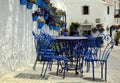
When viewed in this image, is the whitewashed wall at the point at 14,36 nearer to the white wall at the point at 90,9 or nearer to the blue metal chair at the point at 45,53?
the blue metal chair at the point at 45,53

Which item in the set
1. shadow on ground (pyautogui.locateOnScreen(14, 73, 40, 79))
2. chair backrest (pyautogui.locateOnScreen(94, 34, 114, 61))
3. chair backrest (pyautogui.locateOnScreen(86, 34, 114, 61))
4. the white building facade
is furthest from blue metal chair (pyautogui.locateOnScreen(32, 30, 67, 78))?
the white building facade

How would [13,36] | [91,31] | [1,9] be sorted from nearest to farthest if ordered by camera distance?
1. [1,9]
2. [13,36]
3. [91,31]

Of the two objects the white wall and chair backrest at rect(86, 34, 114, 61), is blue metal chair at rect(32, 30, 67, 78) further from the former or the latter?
the white wall

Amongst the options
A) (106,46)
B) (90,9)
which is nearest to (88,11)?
(90,9)

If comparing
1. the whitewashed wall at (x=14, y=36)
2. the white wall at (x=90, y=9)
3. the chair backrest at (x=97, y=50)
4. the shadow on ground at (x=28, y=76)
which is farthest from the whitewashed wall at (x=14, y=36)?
the white wall at (x=90, y=9)

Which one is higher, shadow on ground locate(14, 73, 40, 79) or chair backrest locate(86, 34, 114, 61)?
chair backrest locate(86, 34, 114, 61)

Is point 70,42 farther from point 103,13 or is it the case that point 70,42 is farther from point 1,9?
point 103,13

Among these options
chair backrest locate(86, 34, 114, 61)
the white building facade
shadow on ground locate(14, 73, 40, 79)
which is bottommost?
shadow on ground locate(14, 73, 40, 79)

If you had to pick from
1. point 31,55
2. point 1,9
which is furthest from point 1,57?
point 31,55

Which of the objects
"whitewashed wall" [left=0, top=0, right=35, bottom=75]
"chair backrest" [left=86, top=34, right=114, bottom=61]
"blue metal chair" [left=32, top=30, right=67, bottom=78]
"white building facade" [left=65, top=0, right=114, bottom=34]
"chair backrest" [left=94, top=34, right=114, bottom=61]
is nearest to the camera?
"whitewashed wall" [left=0, top=0, right=35, bottom=75]

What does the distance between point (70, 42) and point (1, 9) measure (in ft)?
8.85

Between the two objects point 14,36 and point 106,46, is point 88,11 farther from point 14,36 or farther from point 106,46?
point 14,36

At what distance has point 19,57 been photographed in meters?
11.7

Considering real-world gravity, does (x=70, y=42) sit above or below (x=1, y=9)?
below
